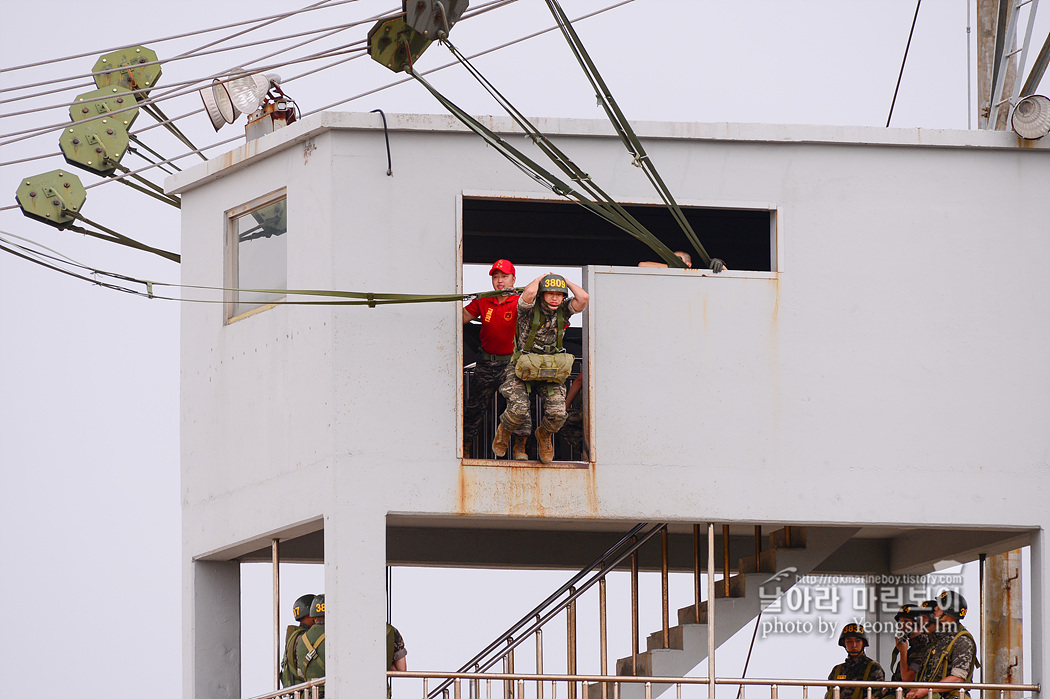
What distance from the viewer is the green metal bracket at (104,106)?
910 inches

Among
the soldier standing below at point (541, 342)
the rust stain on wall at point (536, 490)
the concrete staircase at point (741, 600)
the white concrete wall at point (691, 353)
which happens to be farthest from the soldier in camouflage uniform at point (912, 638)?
the soldier standing below at point (541, 342)

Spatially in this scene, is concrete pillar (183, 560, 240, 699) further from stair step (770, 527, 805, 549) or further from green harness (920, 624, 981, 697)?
green harness (920, 624, 981, 697)

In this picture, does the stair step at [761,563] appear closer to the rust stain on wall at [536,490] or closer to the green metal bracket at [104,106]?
the rust stain on wall at [536,490]

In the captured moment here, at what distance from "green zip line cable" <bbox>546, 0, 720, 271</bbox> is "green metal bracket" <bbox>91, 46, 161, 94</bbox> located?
6143mm

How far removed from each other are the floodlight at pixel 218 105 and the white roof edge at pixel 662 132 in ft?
1.50

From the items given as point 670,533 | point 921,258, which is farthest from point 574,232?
point 921,258

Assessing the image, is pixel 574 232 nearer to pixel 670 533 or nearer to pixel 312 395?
pixel 670 533

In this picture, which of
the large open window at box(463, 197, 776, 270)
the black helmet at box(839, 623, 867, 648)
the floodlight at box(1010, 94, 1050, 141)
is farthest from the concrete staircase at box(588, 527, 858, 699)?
the floodlight at box(1010, 94, 1050, 141)

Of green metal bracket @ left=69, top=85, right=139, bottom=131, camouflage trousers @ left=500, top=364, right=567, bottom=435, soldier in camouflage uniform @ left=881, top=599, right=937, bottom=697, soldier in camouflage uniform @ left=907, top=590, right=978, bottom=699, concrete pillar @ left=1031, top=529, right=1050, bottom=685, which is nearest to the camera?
camouflage trousers @ left=500, top=364, right=567, bottom=435

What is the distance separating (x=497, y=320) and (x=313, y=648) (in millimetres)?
A: 3785

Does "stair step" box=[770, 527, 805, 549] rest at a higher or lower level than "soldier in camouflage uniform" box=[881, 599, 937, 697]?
higher

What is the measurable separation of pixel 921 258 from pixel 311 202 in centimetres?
625

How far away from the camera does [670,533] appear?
79.8 feet

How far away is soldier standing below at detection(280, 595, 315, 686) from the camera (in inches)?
819
